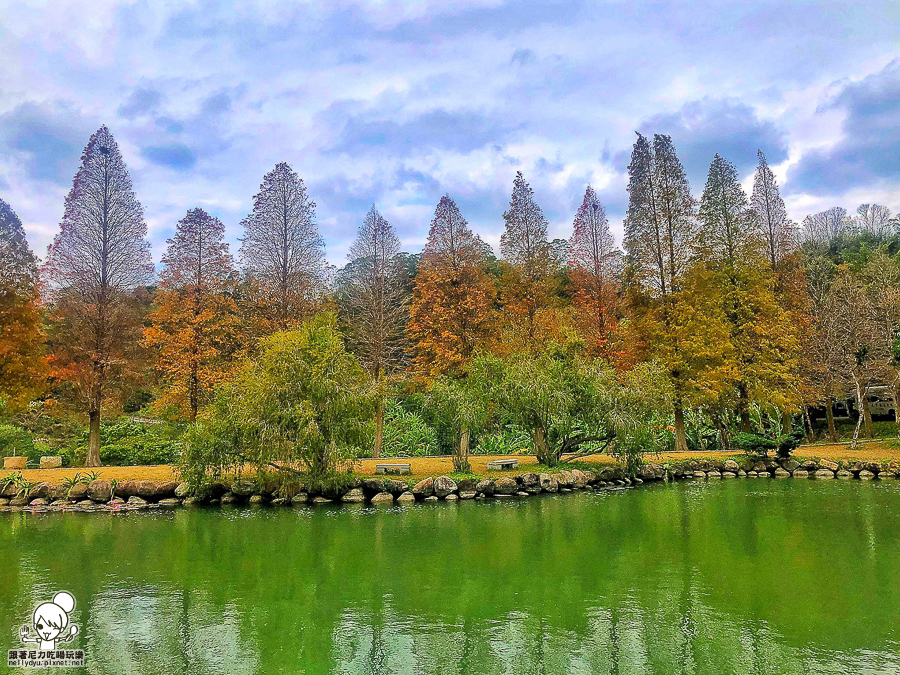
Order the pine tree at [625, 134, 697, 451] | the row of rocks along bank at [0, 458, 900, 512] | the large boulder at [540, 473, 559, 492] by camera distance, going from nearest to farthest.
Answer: the row of rocks along bank at [0, 458, 900, 512] < the large boulder at [540, 473, 559, 492] < the pine tree at [625, 134, 697, 451]

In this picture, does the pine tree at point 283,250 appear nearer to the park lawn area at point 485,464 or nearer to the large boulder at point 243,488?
the park lawn area at point 485,464

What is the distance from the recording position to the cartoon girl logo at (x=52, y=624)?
6.38m

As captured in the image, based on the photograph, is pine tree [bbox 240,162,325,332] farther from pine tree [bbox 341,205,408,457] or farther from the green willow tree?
the green willow tree

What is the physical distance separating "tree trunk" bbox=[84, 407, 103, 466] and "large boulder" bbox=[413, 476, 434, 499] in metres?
14.8

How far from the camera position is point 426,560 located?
958 cm

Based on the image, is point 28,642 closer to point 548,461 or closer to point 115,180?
point 548,461

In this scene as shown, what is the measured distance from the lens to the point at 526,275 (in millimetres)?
26594

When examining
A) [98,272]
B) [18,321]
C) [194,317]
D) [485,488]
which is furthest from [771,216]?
[18,321]

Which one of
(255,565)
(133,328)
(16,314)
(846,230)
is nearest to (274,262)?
(133,328)

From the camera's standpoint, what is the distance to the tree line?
22875mm

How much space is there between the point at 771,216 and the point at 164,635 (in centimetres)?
2927

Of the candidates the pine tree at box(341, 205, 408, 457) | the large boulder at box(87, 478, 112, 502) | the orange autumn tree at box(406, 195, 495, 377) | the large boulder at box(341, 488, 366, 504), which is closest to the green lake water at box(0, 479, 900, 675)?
the large boulder at box(341, 488, 366, 504)

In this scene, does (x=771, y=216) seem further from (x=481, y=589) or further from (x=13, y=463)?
(x=13, y=463)

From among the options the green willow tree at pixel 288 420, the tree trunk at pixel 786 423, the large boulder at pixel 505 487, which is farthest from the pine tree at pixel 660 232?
the green willow tree at pixel 288 420
